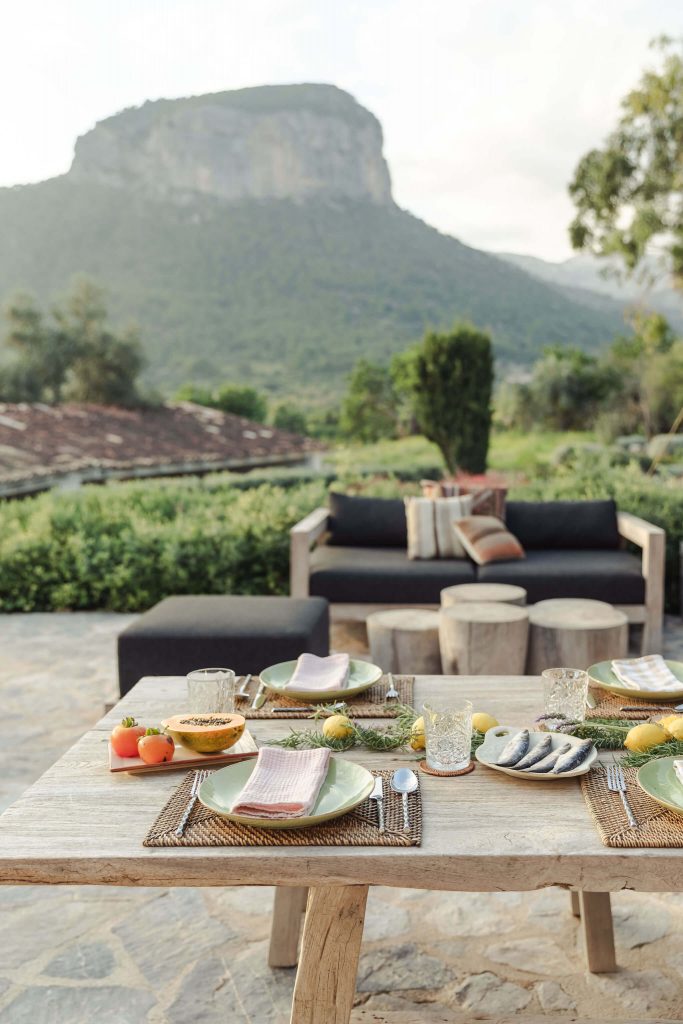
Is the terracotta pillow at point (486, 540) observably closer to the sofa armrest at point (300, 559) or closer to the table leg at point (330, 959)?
the sofa armrest at point (300, 559)

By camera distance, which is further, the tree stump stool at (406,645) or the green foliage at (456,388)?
the green foliage at (456,388)

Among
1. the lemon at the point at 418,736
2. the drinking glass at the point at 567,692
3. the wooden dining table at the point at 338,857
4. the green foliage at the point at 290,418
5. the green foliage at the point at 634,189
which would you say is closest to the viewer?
the wooden dining table at the point at 338,857

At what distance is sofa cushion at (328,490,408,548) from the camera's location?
17.6ft

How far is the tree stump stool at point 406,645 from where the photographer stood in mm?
3967

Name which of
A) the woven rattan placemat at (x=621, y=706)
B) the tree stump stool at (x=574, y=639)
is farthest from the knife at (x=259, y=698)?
the tree stump stool at (x=574, y=639)

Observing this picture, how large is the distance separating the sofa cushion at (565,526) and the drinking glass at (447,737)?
3641 millimetres

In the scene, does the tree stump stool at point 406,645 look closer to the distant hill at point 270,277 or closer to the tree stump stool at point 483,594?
the tree stump stool at point 483,594

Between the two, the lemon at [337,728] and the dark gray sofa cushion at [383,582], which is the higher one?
the lemon at [337,728]

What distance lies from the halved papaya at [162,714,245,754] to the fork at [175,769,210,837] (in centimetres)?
6

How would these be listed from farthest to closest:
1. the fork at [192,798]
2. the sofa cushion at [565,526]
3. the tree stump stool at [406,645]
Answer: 1. the sofa cushion at [565,526]
2. the tree stump stool at [406,645]
3. the fork at [192,798]

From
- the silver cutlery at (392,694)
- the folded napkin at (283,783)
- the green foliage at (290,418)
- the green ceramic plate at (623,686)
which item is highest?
the folded napkin at (283,783)

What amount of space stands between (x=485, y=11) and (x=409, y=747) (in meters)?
8.65

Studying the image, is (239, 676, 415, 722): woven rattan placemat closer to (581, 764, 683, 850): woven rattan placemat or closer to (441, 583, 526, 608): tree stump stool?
(581, 764, 683, 850): woven rattan placemat

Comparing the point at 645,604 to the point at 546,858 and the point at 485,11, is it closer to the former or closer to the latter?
the point at 546,858
